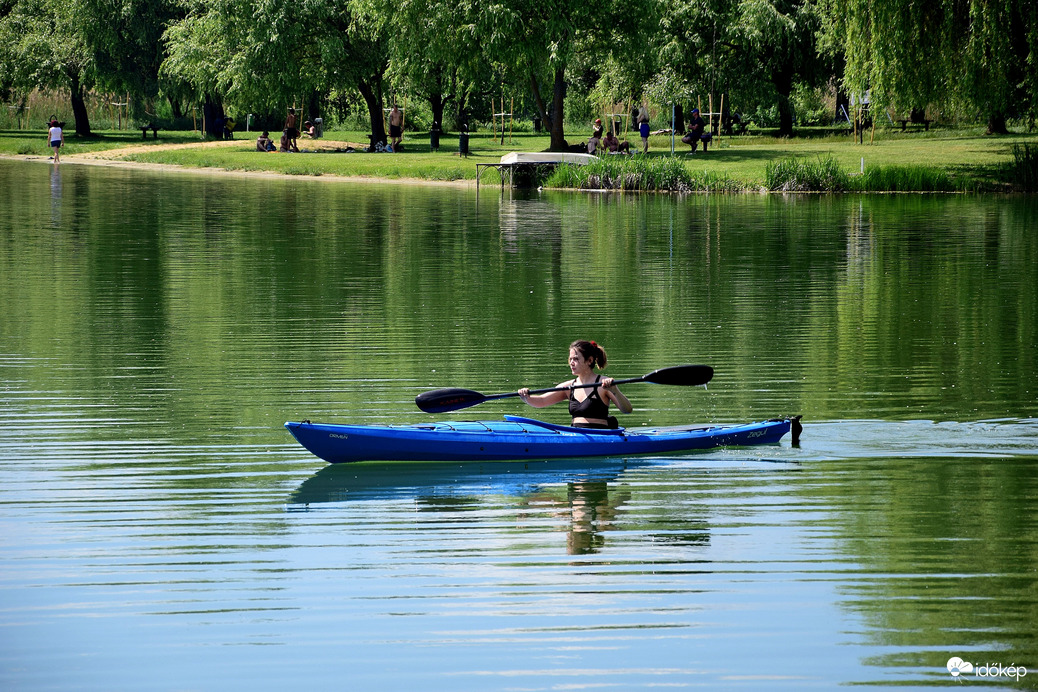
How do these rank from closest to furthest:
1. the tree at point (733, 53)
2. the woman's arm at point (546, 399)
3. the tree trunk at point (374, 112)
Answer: the woman's arm at point (546, 399)
the tree at point (733, 53)
the tree trunk at point (374, 112)

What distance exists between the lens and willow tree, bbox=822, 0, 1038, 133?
121ft

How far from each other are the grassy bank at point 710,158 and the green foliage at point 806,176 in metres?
0.10

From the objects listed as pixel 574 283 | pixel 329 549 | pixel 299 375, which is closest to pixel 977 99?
pixel 574 283

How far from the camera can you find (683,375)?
41.1 feet

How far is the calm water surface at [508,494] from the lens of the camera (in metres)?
7.21

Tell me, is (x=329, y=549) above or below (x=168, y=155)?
below

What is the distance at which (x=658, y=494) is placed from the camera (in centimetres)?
1058

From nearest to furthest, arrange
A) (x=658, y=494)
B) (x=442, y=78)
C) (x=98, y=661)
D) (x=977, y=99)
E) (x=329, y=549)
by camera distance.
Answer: (x=98, y=661)
(x=329, y=549)
(x=658, y=494)
(x=977, y=99)
(x=442, y=78)

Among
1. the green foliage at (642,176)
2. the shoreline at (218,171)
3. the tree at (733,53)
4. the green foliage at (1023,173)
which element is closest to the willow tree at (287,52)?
the shoreline at (218,171)

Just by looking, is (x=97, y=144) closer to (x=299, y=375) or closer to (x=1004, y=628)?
(x=299, y=375)

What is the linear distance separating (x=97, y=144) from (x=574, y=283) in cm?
5069

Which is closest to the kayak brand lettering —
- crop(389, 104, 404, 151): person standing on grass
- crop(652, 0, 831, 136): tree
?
crop(652, 0, 831, 136): tree

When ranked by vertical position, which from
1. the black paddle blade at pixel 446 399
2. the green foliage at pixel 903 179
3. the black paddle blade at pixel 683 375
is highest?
the green foliage at pixel 903 179

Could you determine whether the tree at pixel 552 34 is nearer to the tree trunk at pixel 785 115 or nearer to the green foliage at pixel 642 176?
the green foliage at pixel 642 176
